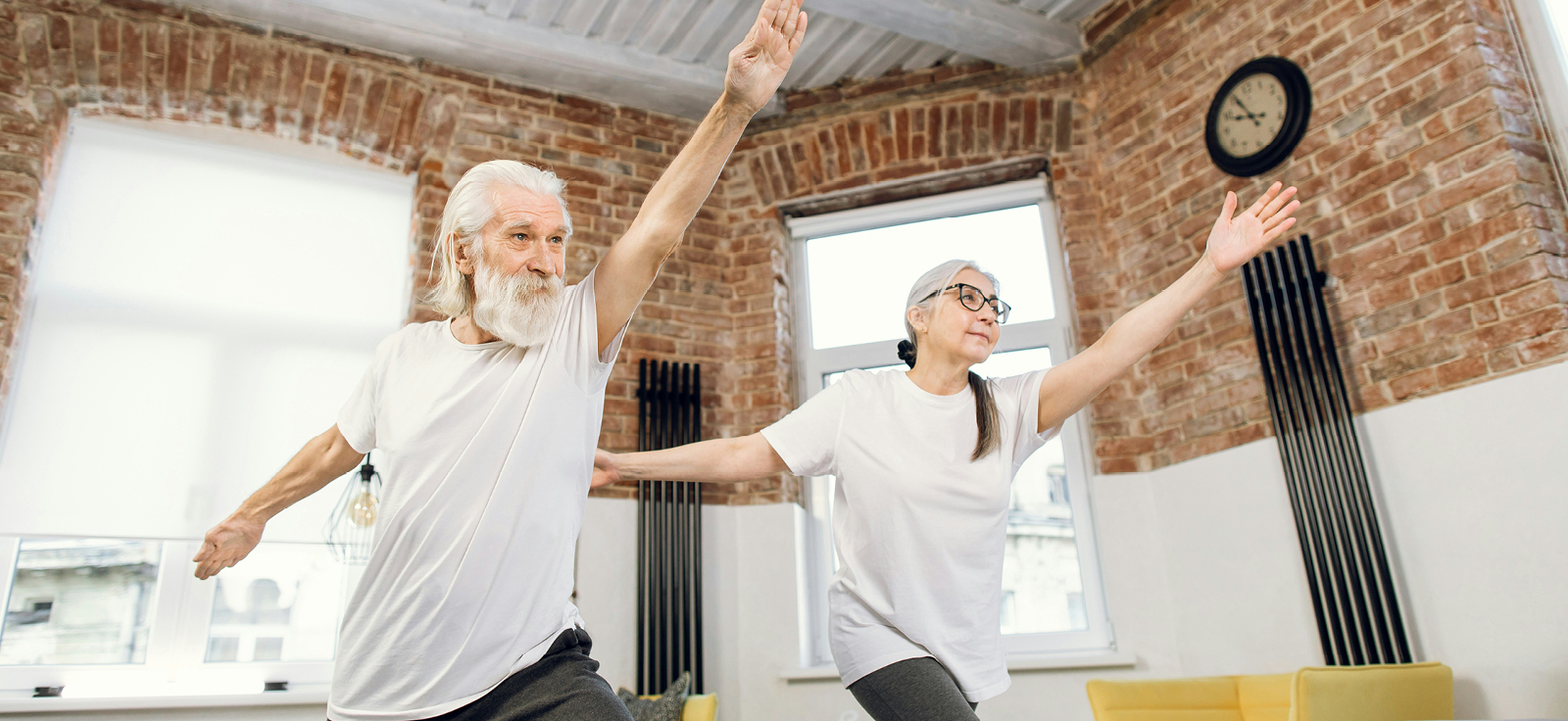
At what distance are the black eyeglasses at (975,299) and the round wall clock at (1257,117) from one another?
6.81 ft

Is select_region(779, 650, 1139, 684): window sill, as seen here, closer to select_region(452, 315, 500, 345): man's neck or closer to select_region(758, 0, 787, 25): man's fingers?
select_region(452, 315, 500, 345): man's neck

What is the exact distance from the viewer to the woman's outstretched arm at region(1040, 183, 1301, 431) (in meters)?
2.00

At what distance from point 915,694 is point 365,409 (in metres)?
1.14

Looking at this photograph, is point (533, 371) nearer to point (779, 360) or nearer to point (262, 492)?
point (262, 492)

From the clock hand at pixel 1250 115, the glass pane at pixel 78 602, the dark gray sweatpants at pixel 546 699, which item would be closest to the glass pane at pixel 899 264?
the clock hand at pixel 1250 115

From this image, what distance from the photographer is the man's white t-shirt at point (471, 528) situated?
4.47 ft

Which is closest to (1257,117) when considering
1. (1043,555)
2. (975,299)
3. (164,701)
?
(1043,555)

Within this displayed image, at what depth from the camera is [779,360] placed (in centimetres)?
460

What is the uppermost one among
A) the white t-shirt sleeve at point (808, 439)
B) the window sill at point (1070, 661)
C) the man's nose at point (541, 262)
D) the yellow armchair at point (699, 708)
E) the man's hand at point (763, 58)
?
the man's hand at point (763, 58)

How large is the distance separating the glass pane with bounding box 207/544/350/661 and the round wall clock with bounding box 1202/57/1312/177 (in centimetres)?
398

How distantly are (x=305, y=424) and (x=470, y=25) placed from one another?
1.91m

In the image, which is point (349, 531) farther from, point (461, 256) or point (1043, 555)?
point (1043, 555)

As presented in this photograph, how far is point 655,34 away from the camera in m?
4.64

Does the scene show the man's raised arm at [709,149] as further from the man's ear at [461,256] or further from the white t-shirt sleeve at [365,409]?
the white t-shirt sleeve at [365,409]
